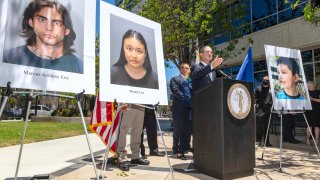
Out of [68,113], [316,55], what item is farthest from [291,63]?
[68,113]

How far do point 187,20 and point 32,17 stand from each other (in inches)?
486

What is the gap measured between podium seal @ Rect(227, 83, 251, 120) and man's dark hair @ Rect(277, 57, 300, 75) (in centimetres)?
175

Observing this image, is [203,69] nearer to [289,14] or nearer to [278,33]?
[289,14]

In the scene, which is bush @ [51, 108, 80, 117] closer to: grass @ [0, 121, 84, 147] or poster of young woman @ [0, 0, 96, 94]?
grass @ [0, 121, 84, 147]

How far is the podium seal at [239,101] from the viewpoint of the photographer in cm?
480

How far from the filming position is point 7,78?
3.27 metres

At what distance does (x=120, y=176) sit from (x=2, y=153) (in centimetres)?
396

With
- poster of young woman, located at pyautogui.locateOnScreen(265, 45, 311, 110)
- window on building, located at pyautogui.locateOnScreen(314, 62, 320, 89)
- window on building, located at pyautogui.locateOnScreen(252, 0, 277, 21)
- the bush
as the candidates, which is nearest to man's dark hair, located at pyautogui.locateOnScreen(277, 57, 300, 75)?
poster of young woman, located at pyautogui.locateOnScreen(265, 45, 311, 110)

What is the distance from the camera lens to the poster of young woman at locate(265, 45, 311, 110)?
6148 millimetres

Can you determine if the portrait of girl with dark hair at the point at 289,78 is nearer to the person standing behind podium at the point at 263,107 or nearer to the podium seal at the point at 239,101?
the podium seal at the point at 239,101

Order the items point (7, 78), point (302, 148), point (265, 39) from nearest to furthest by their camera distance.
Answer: point (7, 78) → point (302, 148) → point (265, 39)

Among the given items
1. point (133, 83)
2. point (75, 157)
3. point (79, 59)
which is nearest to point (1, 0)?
point (79, 59)

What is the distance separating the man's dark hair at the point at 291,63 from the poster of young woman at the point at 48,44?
3897 mm

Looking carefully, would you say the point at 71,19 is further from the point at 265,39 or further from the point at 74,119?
the point at 74,119
